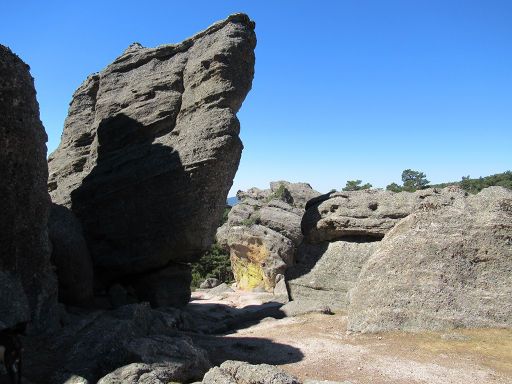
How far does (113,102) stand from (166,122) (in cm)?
411

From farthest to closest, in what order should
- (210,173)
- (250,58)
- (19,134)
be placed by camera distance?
(250,58), (210,173), (19,134)

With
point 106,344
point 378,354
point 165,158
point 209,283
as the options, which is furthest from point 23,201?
point 209,283

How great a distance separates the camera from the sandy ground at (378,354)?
12.0m

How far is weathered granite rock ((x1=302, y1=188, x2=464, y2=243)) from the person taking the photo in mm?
21766

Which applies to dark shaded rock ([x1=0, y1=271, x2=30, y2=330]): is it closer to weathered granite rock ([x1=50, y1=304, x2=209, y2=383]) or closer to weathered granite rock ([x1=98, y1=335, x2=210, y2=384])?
weathered granite rock ([x1=50, y1=304, x2=209, y2=383])

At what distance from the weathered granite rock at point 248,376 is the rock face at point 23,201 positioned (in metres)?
6.02

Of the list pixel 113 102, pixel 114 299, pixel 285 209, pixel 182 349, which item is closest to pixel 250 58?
pixel 113 102

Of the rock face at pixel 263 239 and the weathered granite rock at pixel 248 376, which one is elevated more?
the rock face at pixel 263 239

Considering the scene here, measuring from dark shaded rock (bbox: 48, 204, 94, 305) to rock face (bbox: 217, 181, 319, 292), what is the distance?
46.8ft

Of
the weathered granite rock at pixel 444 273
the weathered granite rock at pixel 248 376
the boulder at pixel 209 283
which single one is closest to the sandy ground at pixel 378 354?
the weathered granite rock at pixel 444 273

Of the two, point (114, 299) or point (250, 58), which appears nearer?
point (114, 299)

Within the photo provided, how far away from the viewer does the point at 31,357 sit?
37.3 ft

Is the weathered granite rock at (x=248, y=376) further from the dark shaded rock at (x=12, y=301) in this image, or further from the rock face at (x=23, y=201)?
the rock face at (x=23, y=201)

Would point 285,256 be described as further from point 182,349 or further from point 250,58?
point 182,349
